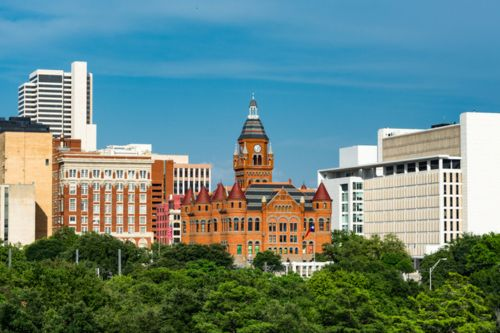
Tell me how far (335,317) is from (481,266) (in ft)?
237

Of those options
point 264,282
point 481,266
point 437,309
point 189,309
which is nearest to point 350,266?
point 481,266

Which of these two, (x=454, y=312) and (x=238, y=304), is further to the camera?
(x=454, y=312)

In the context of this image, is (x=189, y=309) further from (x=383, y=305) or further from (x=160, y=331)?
(x=383, y=305)

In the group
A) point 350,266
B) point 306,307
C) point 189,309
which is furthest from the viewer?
point 350,266

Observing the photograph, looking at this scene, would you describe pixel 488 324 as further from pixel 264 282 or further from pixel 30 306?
pixel 30 306

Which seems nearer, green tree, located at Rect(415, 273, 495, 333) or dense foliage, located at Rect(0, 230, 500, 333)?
dense foliage, located at Rect(0, 230, 500, 333)

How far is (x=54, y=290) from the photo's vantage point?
11831 centimetres

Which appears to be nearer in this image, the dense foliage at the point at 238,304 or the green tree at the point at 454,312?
the dense foliage at the point at 238,304

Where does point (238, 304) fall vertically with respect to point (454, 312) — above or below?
above

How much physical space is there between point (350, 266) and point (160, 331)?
70809 mm

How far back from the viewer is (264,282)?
431ft

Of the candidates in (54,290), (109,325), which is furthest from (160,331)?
(54,290)

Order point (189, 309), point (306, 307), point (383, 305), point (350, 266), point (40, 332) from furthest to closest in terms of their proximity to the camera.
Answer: point (350, 266), point (383, 305), point (306, 307), point (189, 309), point (40, 332)

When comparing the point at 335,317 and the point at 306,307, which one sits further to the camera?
the point at 306,307
